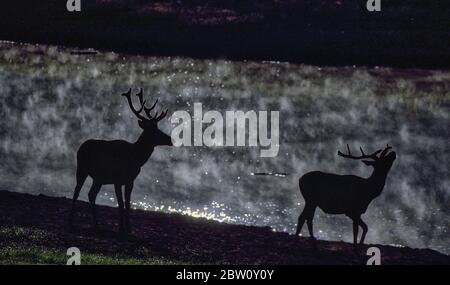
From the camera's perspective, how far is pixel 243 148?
37.4m

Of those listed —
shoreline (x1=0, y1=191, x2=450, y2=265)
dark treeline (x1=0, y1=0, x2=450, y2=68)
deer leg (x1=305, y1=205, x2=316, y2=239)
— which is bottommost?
shoreline (x1=0, y1=191, x2=450, y2=265)

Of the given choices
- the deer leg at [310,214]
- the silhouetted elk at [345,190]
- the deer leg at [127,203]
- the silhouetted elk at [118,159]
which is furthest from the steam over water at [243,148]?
the silhouetted elk at [118,159]

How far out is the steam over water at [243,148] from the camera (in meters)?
27.6

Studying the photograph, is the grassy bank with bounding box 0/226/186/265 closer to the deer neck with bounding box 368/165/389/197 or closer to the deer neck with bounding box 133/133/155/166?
the deer neck with bounding box 133/133/155/166

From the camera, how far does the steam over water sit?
27.6 m

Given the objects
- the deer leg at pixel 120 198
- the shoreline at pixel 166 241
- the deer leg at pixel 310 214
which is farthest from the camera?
the deer leg at pixel 310 214

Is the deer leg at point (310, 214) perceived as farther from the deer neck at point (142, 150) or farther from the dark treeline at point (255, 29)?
the dark treeline at point (255, 29)

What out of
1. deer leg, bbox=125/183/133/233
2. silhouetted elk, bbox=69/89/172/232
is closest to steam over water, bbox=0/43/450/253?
deer leg, bbox=125/183/133/233

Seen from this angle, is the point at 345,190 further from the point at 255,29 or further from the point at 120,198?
the point at 255,29

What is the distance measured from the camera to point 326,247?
2208 cm

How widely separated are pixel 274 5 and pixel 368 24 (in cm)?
941

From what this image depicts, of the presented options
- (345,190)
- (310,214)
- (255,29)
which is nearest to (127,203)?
(310,214)

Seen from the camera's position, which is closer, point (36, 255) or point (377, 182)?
point (36, 255)
